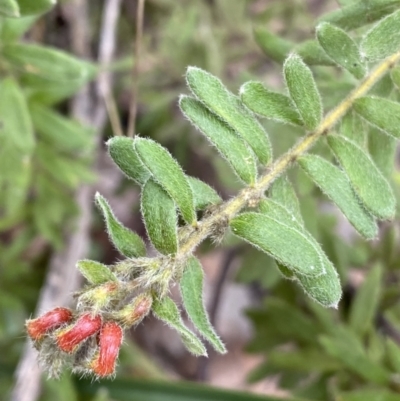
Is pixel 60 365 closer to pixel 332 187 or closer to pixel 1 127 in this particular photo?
pixel 332 187

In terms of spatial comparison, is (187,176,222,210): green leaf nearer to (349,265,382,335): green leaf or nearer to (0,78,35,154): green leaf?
(0,78,35,154): green leaf

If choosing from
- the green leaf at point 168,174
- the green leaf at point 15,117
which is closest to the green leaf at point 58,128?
the green leaf at point 15,117

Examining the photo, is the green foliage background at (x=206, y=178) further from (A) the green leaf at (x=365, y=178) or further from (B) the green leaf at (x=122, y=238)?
(B) the green leaf at (x=122, y=238)

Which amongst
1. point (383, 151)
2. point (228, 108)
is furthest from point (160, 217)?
point (383, 151)

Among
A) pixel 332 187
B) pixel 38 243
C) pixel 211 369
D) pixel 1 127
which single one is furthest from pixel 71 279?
pixel 211 369

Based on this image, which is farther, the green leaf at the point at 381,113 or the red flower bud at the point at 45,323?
the green leaf at the point at 381,113

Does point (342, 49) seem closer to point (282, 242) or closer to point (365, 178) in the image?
point (365, 178)
